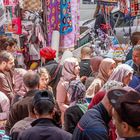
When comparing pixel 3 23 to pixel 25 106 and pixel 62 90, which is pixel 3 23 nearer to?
pixel 62 90

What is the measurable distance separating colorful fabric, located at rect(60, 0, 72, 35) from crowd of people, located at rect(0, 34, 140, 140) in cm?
157

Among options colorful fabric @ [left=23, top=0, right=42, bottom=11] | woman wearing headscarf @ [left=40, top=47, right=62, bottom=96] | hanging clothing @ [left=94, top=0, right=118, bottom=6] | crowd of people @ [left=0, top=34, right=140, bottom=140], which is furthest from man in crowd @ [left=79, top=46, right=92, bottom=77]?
hanging clothing @ [left=94, top=0, right=118, bottom=6]

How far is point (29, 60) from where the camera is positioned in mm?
9398

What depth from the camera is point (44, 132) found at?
13.0 feet

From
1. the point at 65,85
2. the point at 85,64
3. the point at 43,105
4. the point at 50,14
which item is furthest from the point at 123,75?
the point at 50,14

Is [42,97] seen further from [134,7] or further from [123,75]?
[134,7]

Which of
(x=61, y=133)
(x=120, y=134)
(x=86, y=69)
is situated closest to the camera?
(x=120, y=134)

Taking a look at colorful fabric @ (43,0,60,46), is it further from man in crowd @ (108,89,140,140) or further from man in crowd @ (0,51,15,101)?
man in crowd @ (108,89,140,140)

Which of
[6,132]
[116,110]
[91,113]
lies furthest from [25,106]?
[116,110]

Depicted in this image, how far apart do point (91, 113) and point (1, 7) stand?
218 inches

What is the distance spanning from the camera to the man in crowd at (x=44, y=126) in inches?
156

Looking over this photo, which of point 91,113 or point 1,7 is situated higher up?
point 1,7

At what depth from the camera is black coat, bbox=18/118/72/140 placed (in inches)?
155

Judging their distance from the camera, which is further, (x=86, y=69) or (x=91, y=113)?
(x=86, y=69)
